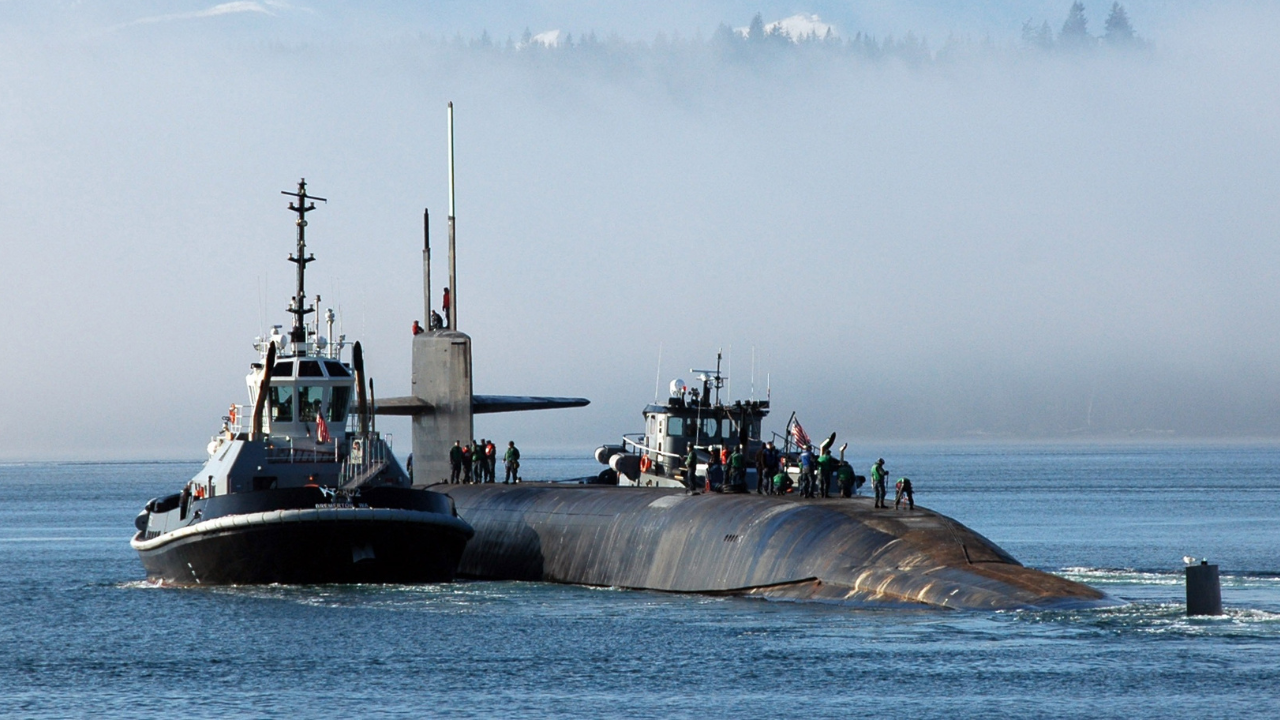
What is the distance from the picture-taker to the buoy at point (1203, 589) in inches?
1013

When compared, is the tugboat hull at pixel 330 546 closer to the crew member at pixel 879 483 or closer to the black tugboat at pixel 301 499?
the black tugboat at pixel 301 499

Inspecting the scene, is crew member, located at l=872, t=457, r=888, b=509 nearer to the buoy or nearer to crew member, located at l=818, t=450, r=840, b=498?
crew member, located at l=818, t=450, r=840, b=498

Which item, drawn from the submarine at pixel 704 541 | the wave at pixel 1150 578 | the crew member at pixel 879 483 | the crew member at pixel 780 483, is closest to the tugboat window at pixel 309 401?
the submarine at pixel 704 541

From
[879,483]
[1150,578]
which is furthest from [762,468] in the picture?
[1150,578]

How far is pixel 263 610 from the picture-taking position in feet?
102

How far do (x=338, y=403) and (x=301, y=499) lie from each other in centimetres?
568

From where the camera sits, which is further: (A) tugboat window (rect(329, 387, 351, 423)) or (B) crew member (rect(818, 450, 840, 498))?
(A) tugboat window (rect(329, 387, 351, 423))

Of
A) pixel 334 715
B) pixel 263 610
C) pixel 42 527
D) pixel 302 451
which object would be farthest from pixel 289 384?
pixel 42 527

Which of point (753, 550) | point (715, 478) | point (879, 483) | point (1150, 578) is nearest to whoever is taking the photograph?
point (753, 550)

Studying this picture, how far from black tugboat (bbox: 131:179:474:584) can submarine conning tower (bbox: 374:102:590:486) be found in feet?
19.8

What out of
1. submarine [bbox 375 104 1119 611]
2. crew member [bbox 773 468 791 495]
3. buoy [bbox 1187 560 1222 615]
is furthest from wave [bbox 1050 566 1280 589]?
buoy [bbox 1187 560 1222 615]

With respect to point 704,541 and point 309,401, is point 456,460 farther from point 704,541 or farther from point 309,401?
point 704,541

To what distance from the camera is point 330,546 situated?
106ft

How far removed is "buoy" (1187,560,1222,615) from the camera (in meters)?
25.7
